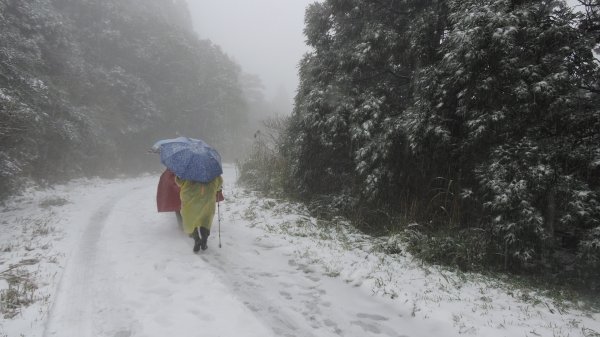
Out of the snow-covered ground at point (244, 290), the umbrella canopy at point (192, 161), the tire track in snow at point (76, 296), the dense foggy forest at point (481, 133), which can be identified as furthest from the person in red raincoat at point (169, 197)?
the dense foggy forest at point (481, 133)

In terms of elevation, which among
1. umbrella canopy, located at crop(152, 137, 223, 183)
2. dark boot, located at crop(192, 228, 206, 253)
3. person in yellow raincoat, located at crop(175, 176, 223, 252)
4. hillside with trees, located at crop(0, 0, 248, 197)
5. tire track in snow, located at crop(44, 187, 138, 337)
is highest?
hillside with trees, located at crop(0, 0, 248, 197)

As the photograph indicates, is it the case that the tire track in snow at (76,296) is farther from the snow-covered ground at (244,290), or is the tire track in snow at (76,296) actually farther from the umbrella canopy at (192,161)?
the umbrella canopy at (192,161)

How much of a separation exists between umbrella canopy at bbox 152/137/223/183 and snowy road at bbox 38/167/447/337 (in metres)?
1.37

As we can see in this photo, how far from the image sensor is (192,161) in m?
6.66

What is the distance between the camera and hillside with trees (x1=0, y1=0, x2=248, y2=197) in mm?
13320

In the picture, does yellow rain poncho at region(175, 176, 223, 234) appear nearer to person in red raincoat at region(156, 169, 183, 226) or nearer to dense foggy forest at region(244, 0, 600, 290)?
person in red raincoat at region(156, 169, 183, 226)

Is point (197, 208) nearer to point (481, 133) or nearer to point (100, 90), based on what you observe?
point (481, 133)

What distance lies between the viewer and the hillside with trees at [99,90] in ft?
43.7

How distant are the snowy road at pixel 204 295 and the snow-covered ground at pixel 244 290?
18 millimetres

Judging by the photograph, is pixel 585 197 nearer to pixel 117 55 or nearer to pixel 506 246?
pixel 506 246

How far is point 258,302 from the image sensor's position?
4.93 meters

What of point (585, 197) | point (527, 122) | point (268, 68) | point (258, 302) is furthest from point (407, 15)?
point (268, 68)

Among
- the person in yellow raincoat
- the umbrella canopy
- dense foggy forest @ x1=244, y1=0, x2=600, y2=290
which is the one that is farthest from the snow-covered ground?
the umbrella canopy

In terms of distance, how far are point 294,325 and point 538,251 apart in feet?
14.1
